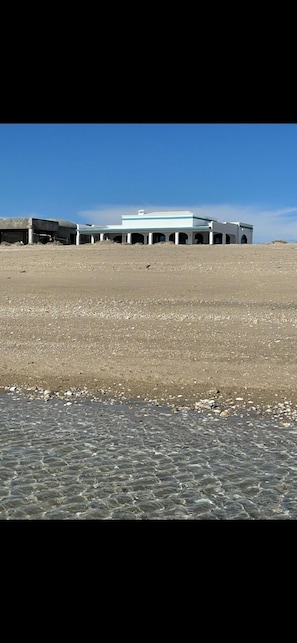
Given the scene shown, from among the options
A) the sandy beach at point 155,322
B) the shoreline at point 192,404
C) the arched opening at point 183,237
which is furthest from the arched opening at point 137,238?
the shoreline at point 192,404

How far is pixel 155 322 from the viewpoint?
15.2m

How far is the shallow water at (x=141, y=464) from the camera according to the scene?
566 cm

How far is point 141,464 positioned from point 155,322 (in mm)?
8425

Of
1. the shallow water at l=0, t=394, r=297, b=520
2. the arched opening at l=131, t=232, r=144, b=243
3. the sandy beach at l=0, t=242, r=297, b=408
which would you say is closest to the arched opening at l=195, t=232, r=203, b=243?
the arched opening at l=131, t=232, r=144, b=243

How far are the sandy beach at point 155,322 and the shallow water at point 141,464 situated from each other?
1258 mm

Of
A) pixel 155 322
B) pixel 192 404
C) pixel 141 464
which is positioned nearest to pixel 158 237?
pixel 155 322

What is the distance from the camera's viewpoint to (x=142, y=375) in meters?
11.1

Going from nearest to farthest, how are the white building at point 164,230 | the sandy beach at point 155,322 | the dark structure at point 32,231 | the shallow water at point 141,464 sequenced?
the shallow water at point 141,464
the sandy beach at point 155,322
the dark structure at point 32,231
the white building at point 164,230

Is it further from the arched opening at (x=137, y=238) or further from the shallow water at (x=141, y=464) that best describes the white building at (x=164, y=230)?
the shallow water at (x=141, y=464)

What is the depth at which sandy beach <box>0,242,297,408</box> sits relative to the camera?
35.2 feet

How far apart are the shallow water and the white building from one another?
3330 centimetres
